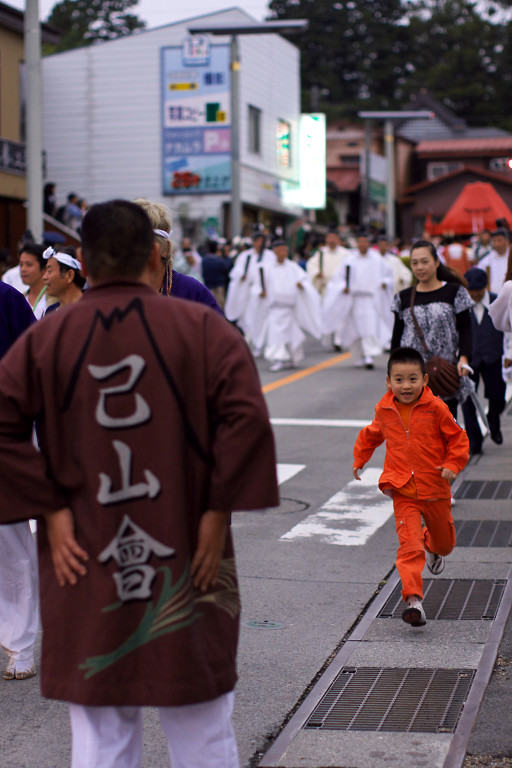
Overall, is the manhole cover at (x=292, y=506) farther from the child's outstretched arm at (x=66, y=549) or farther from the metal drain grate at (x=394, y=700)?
the child's outstretched arm at (x=66, y=549)

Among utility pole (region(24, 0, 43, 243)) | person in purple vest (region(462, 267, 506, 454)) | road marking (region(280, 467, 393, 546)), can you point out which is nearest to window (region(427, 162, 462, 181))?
utility pole (region(24, 0, 43, 243))

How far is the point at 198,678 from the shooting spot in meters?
2.67

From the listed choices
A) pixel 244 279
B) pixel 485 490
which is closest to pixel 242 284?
pixel 244 279

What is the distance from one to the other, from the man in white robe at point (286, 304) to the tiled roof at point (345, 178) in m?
42.1

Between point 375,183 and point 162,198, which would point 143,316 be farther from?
point 375,183

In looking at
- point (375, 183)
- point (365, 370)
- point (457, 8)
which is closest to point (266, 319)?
point (365, 370)

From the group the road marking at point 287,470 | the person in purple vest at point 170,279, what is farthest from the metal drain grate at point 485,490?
the person in purple vest at point 170,279

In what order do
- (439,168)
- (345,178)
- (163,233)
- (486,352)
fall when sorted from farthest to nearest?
(439,168) < (345,178) < (486,352) < (163,233)

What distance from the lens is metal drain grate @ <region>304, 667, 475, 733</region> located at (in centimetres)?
414

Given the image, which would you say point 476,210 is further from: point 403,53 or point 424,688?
point 403,53

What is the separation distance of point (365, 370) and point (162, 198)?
1646 cm

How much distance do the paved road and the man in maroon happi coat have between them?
133cm

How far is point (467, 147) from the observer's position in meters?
65.8

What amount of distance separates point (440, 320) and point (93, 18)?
7423 cm
